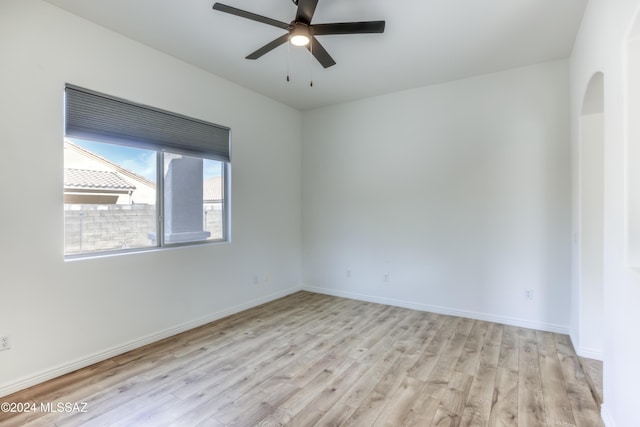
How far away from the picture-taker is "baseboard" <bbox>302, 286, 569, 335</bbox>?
11.0ft

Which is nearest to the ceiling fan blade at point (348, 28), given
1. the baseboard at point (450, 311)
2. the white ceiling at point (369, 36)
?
the white ceiling at point (369, 36)

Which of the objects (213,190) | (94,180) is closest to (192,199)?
(213,190)

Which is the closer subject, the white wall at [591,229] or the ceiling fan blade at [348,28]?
the ceiling fan blade at [348,28]

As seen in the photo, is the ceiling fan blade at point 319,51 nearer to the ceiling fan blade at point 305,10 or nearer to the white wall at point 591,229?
the ceiling fan blade at point 305,10

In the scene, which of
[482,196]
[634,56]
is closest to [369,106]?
[482,196]

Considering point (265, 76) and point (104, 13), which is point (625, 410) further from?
point (104, 13)

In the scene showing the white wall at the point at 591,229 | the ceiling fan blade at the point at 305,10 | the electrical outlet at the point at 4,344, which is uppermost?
the ceiling fan blade at the point at 305,10

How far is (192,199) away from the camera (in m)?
3.60

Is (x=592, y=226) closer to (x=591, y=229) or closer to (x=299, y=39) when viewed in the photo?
(x=591, y=229)

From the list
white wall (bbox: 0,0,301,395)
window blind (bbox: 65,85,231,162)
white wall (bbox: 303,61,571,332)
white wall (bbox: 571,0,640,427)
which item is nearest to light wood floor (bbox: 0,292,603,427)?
white wall (bbox: 0,0,301,395)

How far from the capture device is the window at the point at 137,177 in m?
2.64

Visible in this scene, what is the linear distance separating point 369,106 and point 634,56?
313cm

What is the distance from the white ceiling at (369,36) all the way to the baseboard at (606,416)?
9.39 ft

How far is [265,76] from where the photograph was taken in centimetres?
372
